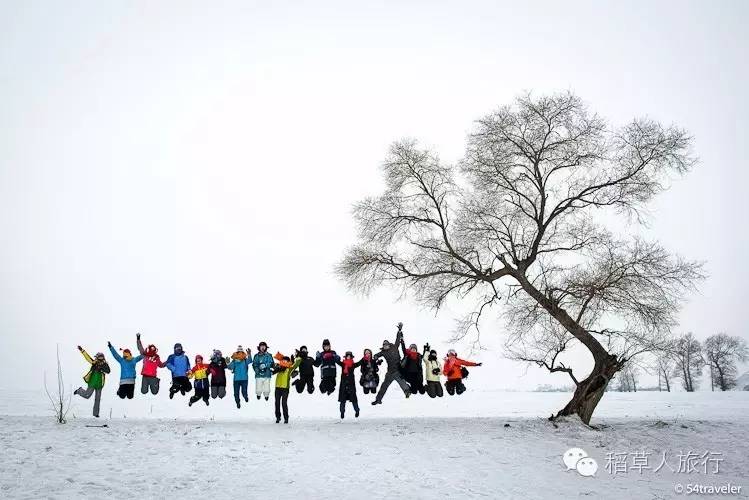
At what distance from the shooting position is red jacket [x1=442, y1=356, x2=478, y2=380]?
18.5 meters

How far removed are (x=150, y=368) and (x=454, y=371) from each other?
35.8 ft

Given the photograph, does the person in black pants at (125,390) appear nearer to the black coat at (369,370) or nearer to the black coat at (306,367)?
the black coat at (306,367)

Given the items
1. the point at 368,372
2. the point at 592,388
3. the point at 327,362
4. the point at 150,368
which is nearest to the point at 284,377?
A: the point at 327,362

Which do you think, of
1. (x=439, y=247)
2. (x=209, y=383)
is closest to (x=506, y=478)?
(x=439, y=247)

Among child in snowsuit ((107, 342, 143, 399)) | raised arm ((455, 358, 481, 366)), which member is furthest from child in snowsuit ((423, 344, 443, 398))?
child in snowsuit ((107, 342, 143, 399))

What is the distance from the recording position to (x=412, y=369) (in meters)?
18.0

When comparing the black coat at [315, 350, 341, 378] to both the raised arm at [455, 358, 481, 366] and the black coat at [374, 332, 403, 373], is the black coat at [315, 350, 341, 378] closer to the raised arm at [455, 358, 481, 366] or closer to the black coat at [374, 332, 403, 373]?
the black coat at [374, 332, 403, 373]

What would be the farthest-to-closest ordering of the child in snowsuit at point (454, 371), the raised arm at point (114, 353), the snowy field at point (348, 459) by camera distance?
the child in snowsuit at point (454, 371) < the raised arm at point (114, 353) < the snowy field at point (348, 459)

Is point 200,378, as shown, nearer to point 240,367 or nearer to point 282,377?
point 240,367

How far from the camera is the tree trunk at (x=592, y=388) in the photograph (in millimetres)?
16614

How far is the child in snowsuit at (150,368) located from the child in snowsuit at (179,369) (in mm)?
429

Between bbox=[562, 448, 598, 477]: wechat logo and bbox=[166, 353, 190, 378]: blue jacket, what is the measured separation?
1261 centimetres

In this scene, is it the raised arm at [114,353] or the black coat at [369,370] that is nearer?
the raised arm at [114,353]

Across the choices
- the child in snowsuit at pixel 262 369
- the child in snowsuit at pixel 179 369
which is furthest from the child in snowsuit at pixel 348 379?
the child in snowsuit at pixel 179 369
